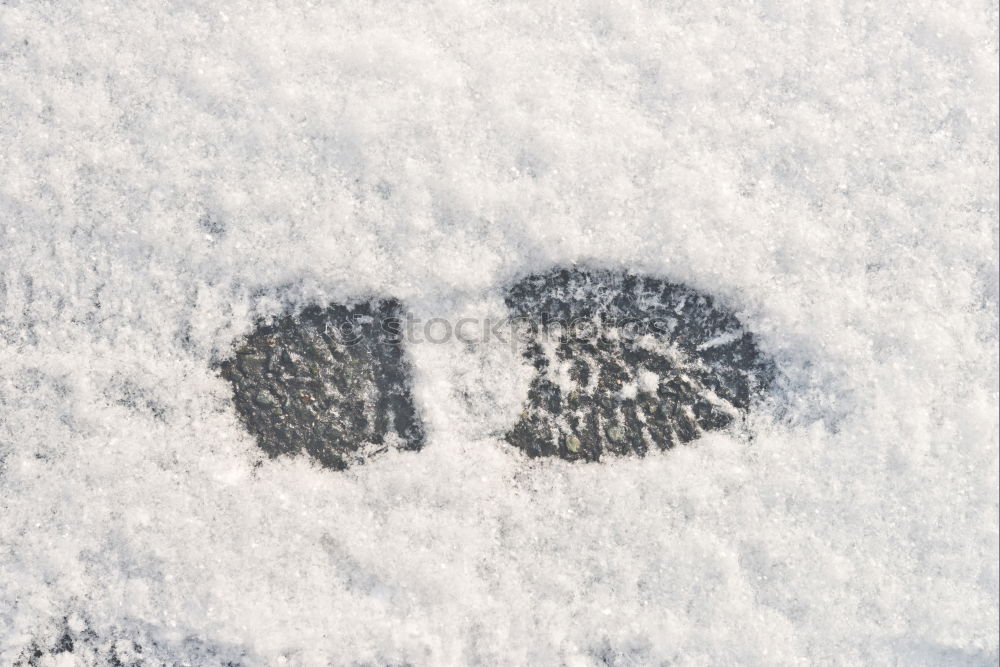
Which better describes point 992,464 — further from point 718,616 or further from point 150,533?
point 150,533

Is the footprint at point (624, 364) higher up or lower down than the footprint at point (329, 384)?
higher up

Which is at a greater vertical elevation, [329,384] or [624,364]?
[624,364]

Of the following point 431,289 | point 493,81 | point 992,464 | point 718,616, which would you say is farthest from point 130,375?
point 992,464

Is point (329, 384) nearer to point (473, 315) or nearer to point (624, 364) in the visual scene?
point (473, 315)

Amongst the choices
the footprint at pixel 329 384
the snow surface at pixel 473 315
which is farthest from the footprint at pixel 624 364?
the footprint at pixel 329 384

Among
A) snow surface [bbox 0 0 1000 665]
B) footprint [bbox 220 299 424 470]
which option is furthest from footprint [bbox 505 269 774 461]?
footprint [bbox 220 299 424 470]

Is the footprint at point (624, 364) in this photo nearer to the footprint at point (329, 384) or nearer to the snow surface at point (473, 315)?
the snow surface at point (473, 315)

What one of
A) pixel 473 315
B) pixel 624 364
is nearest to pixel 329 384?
pixel 473 315

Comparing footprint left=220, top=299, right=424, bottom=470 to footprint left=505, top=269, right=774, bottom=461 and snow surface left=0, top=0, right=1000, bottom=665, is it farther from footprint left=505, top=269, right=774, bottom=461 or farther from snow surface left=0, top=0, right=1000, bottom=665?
footprint left=505, top=269, right=774, bottom=461

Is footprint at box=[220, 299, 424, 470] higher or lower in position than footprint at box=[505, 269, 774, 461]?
lower
